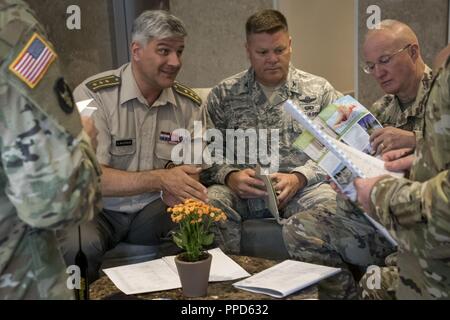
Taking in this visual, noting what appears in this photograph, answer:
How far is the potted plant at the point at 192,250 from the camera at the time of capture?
67.0 inches

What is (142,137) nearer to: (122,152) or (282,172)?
(122,152)

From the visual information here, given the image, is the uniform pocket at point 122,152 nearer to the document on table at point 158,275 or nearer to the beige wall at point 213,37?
the document on table at point 158,275

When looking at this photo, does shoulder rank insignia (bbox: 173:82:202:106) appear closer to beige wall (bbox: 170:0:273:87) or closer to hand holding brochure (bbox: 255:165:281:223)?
hand holding brochure (bbox: 255:165:281:223)

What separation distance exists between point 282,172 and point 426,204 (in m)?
1.51

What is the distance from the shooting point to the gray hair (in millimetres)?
2455

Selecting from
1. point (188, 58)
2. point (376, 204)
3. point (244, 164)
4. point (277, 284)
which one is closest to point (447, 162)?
point (376, 204)

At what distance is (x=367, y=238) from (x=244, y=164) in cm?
77

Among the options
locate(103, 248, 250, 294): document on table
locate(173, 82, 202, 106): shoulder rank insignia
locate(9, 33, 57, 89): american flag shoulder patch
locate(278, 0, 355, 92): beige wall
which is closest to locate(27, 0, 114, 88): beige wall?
locate(173, 82, 202, 106): shoulder rank insignia

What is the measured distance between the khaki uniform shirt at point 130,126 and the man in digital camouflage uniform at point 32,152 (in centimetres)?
137

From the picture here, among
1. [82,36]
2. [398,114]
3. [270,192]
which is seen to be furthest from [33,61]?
[82,36]

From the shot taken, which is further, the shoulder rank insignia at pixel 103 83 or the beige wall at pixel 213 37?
the beige wall at pixel 213 37

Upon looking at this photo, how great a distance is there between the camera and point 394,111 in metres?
2.44

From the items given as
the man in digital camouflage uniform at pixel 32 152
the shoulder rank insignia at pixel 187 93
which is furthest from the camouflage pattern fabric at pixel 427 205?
the shoulder rank insignia at pixel 187 93

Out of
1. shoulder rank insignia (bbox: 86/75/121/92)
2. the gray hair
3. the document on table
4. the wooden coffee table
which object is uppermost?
the gray hair
